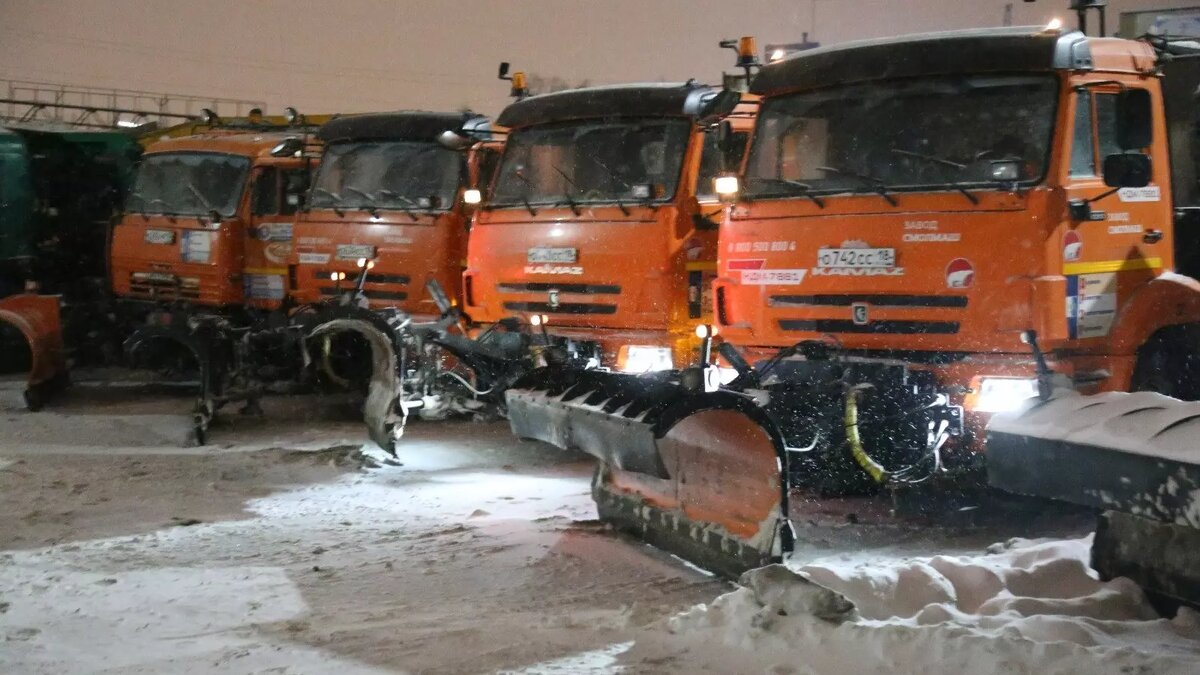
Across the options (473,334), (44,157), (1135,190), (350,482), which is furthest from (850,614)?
(44,157)

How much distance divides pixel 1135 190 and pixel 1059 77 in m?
0.86

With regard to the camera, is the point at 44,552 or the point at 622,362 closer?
the point at 44,552

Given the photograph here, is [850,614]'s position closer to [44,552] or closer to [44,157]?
[44,552]

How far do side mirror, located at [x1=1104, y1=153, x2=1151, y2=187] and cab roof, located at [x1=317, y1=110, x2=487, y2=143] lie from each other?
6.57 metres

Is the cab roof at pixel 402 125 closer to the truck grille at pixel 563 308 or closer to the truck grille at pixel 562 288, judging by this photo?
the truck grille at pixel 562 288

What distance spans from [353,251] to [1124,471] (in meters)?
8.79

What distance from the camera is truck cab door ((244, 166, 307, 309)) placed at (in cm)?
1380

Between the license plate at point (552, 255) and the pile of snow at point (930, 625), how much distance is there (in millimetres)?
4292

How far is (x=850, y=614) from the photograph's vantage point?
4.88m

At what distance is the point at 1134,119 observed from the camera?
21.6 ft

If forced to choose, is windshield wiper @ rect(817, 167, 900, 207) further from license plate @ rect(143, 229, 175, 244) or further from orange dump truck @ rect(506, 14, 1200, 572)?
license plate @ rect(143, 229, 175, 244)

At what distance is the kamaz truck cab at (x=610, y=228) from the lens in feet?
29.9

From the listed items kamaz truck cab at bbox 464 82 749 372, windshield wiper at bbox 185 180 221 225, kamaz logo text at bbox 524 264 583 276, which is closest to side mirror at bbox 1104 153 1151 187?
kamaz truck cab at bbox 464 82 749 372

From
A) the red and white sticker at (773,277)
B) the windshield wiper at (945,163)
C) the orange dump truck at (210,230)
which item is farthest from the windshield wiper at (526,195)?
the orange dump truck at (210,230)
